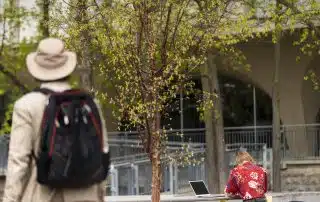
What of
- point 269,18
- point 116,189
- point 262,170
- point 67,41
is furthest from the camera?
point 269,18

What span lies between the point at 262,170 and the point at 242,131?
704 inches

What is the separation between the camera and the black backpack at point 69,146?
6.72m

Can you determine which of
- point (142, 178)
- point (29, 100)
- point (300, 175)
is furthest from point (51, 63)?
point (300, 175)

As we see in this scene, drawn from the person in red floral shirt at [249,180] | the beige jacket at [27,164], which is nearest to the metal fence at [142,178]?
the person in red floral shirt at [249,180]

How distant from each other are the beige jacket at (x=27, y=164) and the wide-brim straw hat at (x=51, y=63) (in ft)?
0.61

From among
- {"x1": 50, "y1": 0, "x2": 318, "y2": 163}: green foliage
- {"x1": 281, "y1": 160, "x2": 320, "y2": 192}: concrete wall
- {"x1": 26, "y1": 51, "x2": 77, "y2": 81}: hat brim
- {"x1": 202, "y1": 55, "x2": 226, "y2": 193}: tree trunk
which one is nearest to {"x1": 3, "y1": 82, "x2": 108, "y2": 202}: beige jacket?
{"x1": 26, "y1": 51, "x2": 77, "y2": 81}: hat brim

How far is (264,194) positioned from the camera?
14383 mm

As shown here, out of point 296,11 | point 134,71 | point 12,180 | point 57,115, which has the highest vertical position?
point 296,11

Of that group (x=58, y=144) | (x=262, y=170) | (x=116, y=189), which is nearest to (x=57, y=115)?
(x=58, y=144)

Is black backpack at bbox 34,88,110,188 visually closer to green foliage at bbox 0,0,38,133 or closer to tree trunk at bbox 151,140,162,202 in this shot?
tree trunk at bbox 151,140,162,202

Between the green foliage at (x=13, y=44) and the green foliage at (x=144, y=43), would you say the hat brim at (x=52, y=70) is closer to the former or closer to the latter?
the green foliage at (x=144, y=43)

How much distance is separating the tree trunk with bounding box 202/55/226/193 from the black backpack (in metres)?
19.7

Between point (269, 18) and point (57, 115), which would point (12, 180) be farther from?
point (269, 18)

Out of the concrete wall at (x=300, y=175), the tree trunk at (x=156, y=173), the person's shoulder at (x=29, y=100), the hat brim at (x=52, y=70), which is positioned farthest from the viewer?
the concrete wall at (x=300, y=175)
